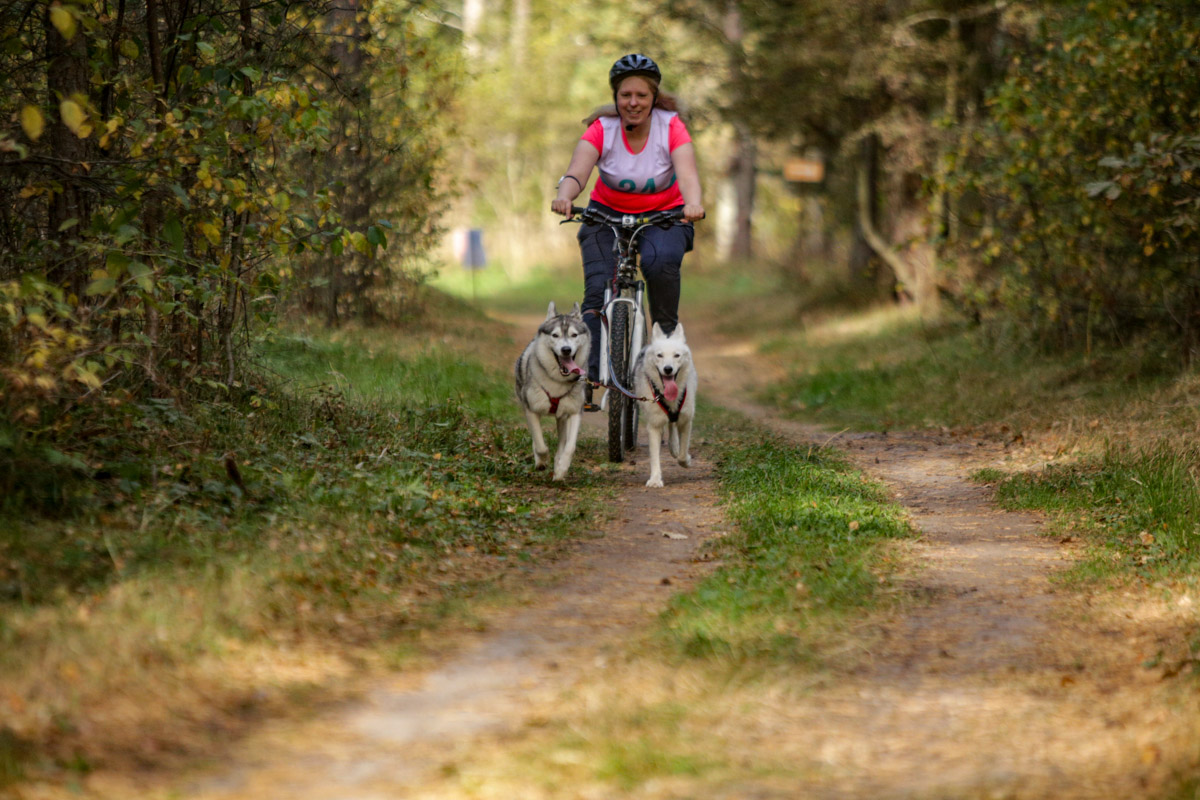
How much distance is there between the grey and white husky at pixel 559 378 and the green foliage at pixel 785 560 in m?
1.05

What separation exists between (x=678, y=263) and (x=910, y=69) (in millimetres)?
10680

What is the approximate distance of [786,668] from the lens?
13.3 ft

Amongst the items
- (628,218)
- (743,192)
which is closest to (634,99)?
(628,218)

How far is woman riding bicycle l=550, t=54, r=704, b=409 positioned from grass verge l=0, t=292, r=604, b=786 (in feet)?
4.35

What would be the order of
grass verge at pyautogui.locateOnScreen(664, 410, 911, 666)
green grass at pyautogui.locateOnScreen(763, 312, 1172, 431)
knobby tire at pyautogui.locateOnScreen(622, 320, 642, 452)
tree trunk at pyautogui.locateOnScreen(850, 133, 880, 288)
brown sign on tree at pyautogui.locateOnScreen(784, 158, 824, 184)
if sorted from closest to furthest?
1. grass verge at pyautogui.locateOnScreen(664, 410, 911, 666)
2. knobby tire at pyautogui.locateOnScreen(622, 320, 642, 452)
3. green grass at pyautogui.locateOnScreen(763, 312, 1172, 431)
4. tree trunk at pyautogui.locateOnScreen(850, 133, 880, 288)
5. brown sign on tree at pyautogui.locateOnScreen(784, 158, 824, 184)

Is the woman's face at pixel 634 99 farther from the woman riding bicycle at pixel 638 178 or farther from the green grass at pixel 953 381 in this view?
the green grass at pixel 953 381

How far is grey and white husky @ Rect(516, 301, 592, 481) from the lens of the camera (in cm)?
718

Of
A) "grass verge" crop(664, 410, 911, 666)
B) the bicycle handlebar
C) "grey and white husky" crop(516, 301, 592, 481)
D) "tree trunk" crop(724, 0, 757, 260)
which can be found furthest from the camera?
"tree trunk" crop(724, 0, 757, 260)

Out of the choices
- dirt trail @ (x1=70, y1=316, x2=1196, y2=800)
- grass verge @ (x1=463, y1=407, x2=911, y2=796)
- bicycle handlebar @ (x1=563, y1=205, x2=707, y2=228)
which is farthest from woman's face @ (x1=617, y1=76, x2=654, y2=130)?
dirt trail @ (x1=70, y1=316, x2=1196, y2=800)

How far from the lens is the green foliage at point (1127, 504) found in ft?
18.2

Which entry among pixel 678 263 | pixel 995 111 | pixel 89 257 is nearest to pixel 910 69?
pixel 995 111

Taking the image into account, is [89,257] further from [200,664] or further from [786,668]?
[786,668]

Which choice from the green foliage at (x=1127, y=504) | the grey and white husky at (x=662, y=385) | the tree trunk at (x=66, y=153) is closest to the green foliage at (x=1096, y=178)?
the green foliage at (x=1127, y=504)

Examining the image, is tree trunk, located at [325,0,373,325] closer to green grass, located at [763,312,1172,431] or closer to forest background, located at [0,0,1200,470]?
forest background, located at [0,0,1200,470]
